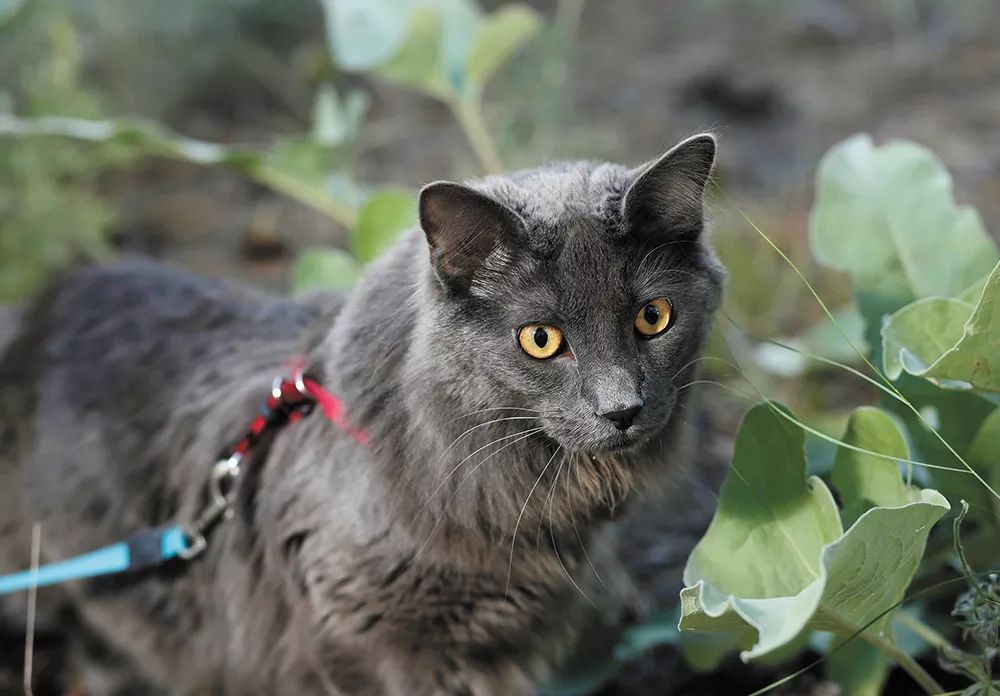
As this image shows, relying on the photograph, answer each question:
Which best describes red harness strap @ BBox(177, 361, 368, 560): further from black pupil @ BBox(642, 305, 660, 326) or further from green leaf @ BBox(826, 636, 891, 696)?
green leaf @ BBox(826, 636, 891, 696)

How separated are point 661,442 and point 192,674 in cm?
132

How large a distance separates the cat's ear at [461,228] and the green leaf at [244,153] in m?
1.39

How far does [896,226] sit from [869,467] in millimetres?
619

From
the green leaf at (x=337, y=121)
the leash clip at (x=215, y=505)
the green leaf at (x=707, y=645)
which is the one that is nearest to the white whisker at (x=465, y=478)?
the leash clip at (x=215, y=505)

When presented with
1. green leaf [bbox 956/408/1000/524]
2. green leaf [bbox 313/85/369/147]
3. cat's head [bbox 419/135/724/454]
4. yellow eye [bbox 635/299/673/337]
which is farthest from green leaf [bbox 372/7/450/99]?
green leaf [bbox 956/408/1000/524]

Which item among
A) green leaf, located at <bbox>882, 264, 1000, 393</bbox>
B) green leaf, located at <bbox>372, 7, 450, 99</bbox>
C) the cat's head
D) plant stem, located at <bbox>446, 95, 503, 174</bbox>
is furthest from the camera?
plant stem, located at <bbox>446, 95, 503, 174</bbox>

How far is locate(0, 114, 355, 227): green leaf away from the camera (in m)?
2.57

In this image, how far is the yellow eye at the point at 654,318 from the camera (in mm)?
1470

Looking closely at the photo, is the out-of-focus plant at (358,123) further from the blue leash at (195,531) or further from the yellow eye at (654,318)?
the yellow eye at (654,318)

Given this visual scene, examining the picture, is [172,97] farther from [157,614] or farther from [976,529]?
[976,529]

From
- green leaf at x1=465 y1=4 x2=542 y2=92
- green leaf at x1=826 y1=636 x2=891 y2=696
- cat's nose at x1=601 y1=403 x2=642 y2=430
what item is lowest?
green leaf at x1=826 y1=636 x2=891 y2=696

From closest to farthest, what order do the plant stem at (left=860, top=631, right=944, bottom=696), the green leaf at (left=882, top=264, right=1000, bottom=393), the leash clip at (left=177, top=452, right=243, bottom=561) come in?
the green leaf at (left=882, top=264, right=1000, bottom=393)
the plant stem at (left=860, top=631, right=944, bottom=696)
the leash clip at (left=177, top=452, right=243, bottom=561)

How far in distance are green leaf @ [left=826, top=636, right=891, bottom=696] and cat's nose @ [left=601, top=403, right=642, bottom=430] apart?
0.76 meters

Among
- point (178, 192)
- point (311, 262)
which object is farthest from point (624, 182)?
point (178, 192)
